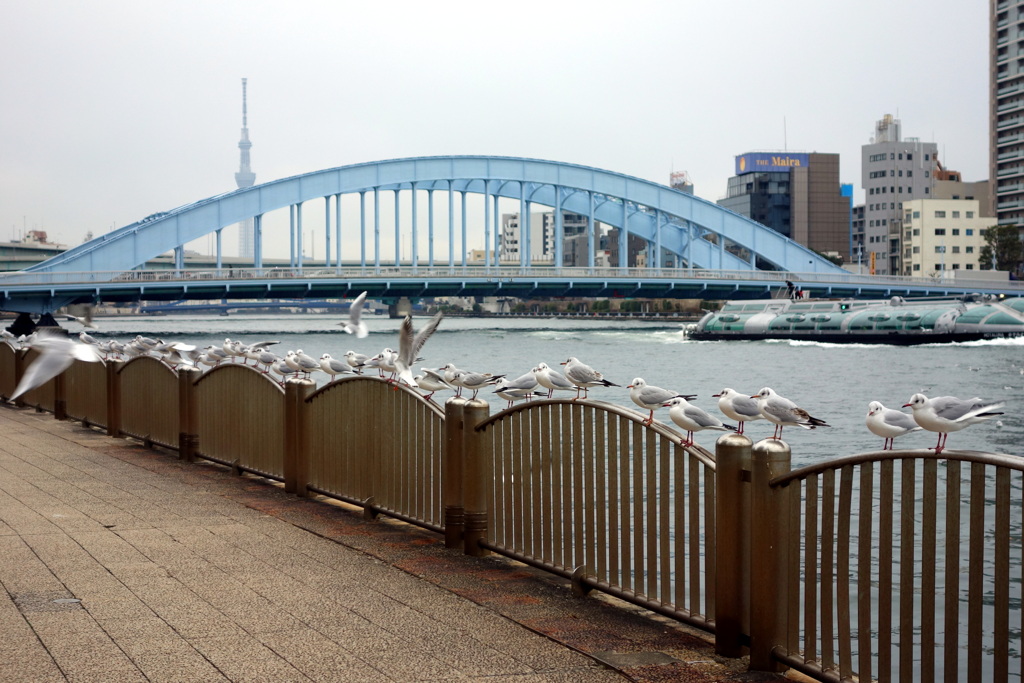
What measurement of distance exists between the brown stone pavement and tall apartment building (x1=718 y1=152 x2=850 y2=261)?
6810 inches

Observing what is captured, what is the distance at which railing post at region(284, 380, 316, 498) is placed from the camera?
10227mm

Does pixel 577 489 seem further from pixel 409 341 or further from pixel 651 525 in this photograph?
pixel 409 341

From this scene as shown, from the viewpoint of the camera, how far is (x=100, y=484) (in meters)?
10.9

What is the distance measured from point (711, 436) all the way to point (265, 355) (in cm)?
973

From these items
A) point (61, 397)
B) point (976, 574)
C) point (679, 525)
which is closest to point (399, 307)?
point (61, 397)

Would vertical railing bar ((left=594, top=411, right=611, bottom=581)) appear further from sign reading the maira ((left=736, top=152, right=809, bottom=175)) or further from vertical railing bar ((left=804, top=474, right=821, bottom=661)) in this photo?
sign reading the maira ((left=736, top=152, right=809, bottom=175))

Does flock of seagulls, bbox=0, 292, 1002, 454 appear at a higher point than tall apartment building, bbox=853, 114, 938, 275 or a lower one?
lower

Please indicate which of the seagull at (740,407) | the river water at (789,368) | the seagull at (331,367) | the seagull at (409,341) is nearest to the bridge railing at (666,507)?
the seagull at (409,341)

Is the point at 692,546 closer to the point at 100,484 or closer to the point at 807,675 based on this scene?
the point at 807,675

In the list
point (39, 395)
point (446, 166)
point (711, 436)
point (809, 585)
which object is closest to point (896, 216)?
point (446, 166)

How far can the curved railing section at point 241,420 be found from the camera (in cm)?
1080

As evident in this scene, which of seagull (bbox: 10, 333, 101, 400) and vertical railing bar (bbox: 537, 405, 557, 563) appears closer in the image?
vertical railing bar (bbox: 537, 405, 557, 563)

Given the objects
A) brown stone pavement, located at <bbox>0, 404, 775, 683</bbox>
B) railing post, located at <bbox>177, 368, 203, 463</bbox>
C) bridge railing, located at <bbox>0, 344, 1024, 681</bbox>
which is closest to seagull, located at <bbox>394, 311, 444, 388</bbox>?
bridge railing, located at <bbox>0, 344, 1024, 681</bbox>

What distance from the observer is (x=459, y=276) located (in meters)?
79.1
